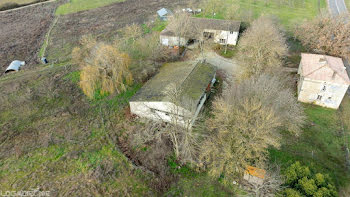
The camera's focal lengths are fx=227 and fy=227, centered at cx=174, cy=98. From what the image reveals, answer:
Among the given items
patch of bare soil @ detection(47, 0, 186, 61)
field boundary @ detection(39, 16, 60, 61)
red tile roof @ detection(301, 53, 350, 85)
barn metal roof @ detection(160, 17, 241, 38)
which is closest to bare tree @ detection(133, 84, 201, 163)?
red tile roof @ detection(301, 53, 350, 85)

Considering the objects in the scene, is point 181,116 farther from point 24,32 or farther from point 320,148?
point 24,32

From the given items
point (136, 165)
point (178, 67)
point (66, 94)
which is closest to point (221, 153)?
point (136, 165)

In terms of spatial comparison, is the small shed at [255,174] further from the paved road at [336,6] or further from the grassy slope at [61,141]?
the paved road at [336,6]

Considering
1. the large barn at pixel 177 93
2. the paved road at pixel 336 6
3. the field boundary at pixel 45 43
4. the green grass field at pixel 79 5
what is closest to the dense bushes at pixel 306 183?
the large barn at pixel 177 93

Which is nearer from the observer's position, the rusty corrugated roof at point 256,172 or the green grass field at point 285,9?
the rusty corrugated roof at point 256,172

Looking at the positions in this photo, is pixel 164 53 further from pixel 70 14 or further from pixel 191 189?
pixel 70 14
